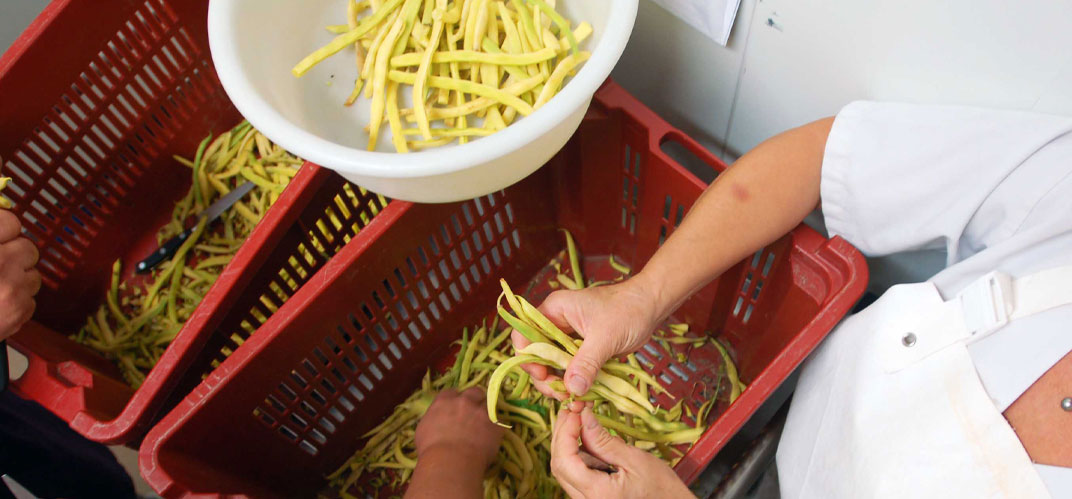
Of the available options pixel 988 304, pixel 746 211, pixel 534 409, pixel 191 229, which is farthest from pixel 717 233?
pixel 191 229

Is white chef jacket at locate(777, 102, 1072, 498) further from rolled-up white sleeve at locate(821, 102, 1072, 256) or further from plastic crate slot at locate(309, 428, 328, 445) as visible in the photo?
plastic crate slot at locate(309, 428, 328, 445)

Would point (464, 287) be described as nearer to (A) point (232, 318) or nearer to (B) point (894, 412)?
(A) point (232, 318)

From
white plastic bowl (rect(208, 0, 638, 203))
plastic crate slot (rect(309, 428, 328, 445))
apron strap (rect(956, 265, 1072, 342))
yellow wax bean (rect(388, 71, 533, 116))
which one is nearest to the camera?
apron strap (rect(956, 265, 1072, 342))

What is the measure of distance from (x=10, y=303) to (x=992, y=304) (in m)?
0.98

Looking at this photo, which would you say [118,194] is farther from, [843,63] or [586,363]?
[843,63]

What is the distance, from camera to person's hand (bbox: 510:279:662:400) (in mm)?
707

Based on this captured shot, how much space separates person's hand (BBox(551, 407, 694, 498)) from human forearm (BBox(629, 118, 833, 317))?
0.16 metres

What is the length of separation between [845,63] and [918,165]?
0.16m

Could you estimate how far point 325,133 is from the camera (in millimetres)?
779

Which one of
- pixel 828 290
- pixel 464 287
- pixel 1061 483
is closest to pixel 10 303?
pixel 464 287

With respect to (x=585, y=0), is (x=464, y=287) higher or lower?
lower

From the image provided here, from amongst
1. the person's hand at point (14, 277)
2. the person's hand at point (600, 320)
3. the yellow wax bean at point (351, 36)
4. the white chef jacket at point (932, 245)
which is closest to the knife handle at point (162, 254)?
the person's hand at point (14, 277)

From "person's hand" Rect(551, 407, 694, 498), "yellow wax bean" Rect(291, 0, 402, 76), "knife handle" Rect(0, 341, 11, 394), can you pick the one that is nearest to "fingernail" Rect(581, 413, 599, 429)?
"person's hand" Rect(551, 407, 694, 498)

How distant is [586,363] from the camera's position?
688 millimetres
